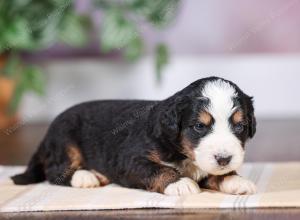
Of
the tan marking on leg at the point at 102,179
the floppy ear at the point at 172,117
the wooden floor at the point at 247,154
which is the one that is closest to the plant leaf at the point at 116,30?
the wooden floor at the point at 247,154

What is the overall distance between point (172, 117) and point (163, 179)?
0.73 feet

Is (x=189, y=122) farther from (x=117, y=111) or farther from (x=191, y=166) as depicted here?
(x=117, y=111)

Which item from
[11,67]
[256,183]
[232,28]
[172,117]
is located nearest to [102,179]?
[172,117]

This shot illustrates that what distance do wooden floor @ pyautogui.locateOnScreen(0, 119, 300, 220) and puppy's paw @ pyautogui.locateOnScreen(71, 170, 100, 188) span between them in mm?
417

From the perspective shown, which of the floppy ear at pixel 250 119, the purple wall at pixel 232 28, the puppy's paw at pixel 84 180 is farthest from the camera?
the purple wall at pixel 232 28

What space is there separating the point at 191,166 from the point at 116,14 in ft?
8.95

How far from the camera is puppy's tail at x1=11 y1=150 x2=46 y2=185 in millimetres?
3127

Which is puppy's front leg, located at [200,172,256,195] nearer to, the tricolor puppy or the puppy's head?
the tricolor puppy

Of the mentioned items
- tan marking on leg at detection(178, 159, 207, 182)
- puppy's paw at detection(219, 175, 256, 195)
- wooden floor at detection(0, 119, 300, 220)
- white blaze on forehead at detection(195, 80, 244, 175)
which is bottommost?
wooden floor at detection(0, 119, 300, 220)

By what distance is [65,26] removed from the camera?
5.39 meters

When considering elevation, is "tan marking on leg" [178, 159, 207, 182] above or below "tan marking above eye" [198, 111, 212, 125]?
below

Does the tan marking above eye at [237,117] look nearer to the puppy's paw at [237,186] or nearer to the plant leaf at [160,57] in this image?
the puppy's paw at [237,186]

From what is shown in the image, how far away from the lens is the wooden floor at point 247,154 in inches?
94.0

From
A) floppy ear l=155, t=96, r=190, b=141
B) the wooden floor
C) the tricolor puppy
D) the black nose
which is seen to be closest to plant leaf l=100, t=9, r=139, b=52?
the wooden floor
